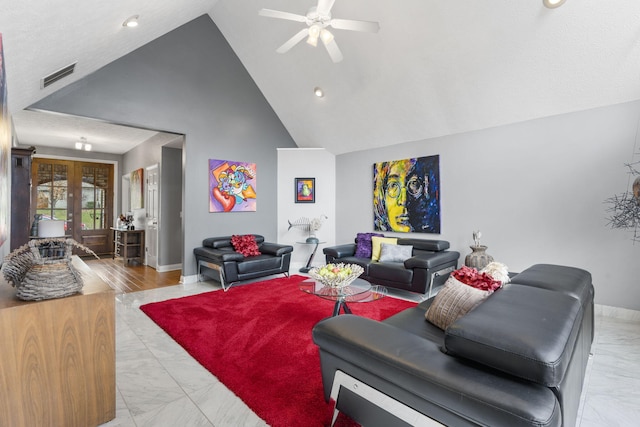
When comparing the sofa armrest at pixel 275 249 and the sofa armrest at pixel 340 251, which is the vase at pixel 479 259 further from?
the sofa armrest at pixel 275 249

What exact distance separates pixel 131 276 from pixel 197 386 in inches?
170

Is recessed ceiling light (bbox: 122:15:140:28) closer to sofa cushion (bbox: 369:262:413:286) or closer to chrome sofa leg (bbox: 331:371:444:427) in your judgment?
chrome sofa leg (bbox: 331:371:444:427)

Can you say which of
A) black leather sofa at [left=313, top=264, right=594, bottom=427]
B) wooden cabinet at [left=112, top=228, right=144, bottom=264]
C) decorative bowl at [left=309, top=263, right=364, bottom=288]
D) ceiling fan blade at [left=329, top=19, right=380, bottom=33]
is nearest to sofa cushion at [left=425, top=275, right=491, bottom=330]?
black leather sofa at [left=313, top=264, right=594, bottom=427]

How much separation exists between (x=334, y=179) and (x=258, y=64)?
254 cm

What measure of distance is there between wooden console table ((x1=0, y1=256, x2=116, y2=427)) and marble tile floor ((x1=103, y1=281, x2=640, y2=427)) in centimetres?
24

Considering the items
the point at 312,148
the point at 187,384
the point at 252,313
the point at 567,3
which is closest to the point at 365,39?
the point at 567,3

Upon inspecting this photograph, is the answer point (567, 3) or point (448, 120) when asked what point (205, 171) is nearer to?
point (448, 120)

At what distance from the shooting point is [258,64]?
212 inches

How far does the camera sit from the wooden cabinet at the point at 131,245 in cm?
662

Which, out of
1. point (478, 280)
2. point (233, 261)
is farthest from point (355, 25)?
point (233, 261)

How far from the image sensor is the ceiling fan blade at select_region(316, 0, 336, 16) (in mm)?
2535

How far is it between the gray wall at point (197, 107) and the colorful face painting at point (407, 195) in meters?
2.12

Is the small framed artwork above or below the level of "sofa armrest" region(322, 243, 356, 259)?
above

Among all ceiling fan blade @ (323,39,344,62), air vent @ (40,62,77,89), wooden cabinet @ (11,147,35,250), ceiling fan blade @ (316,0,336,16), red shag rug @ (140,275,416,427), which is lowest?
red shag rug @ (140,275,416,427)
